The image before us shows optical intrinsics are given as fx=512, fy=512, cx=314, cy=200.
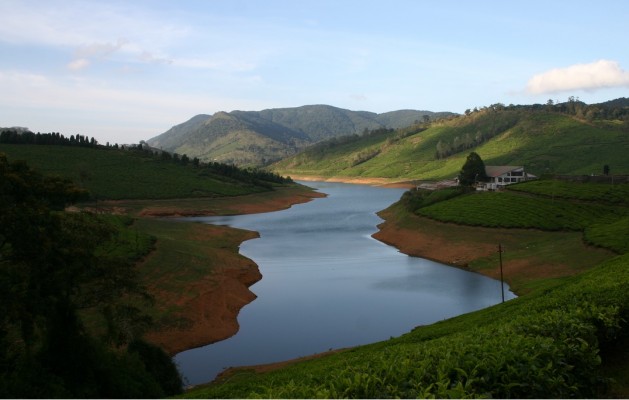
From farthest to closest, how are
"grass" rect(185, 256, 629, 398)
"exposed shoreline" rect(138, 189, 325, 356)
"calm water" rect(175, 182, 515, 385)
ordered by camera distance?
"exposed shoreline" rect(138, 189, 325, 356) < "calm water" rect(175, 182, 515, 385) < "grass" rect(185, 256, 629, 398)

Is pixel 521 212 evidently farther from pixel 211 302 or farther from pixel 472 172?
pixel 211 302

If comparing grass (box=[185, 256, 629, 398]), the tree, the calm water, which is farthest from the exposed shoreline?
the tree

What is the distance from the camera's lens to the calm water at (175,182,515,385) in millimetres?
35031

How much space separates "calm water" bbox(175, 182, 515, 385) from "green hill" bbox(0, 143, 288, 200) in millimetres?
49759

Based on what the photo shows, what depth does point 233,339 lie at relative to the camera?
3766 cm

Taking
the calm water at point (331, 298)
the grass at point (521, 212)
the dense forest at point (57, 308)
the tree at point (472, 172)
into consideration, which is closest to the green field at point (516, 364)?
the dense forest at point (57, 308)

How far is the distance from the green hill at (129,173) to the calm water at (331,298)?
1959 inches

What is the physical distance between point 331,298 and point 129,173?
9865cm

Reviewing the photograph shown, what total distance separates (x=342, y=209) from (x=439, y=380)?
11669 centimetres

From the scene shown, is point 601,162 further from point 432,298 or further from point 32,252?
point 32,252

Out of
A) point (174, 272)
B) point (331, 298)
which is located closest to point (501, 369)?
point (331, 298)

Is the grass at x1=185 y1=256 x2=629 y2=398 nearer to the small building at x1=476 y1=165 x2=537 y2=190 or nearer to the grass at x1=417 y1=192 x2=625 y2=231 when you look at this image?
the grass at x1=417 y1=192 x2=625 y2=231

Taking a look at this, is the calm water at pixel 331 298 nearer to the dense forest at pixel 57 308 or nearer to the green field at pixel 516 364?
the dense forest at pixel 57 308

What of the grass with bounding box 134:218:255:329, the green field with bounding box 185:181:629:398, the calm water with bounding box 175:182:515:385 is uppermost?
the green field with bounding box 185:181:629:398
